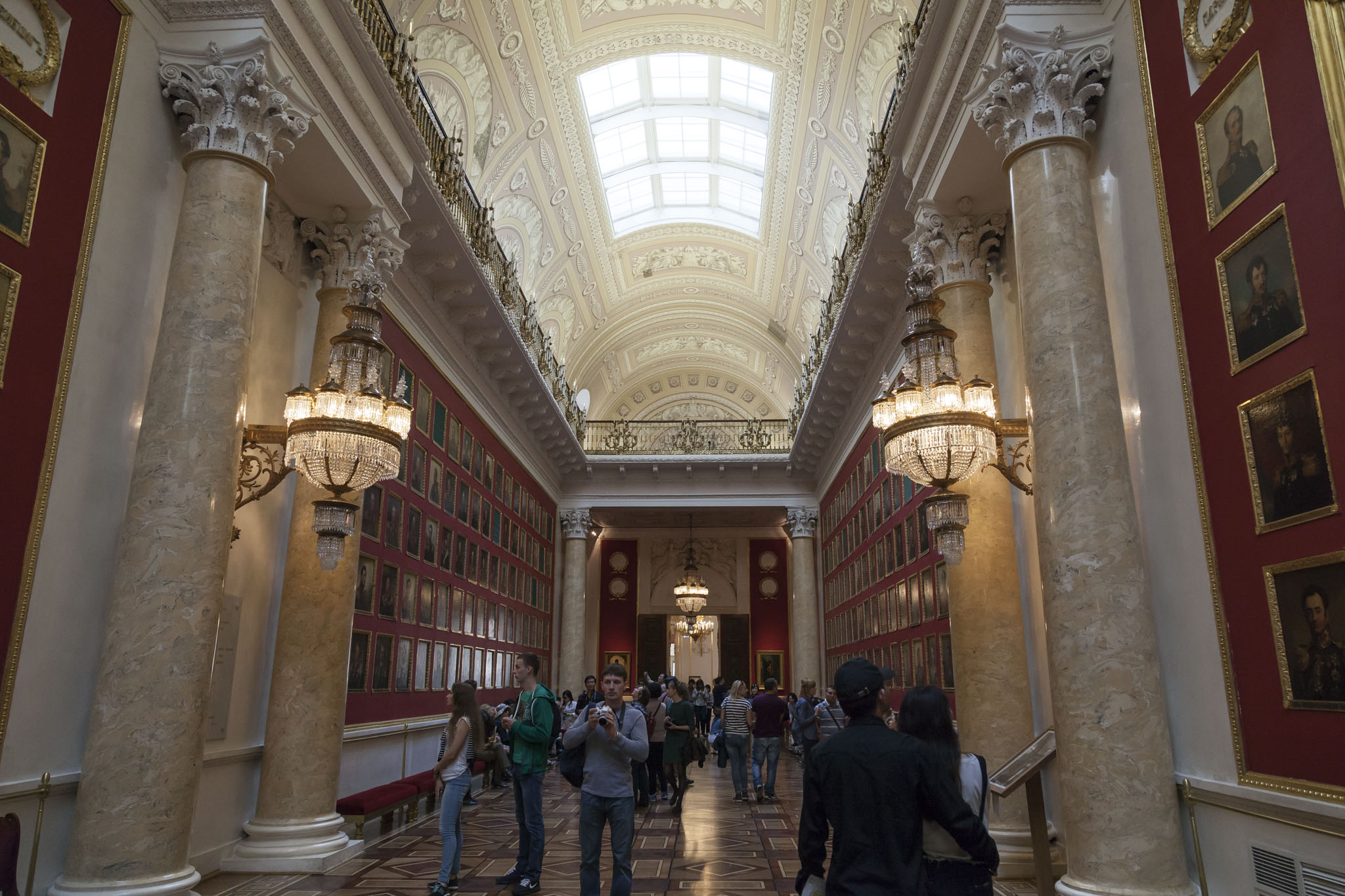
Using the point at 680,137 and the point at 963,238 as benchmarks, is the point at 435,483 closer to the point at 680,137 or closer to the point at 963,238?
the point at 963,238

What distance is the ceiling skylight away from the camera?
620 inches

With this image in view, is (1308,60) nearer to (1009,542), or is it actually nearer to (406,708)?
(1009,542)

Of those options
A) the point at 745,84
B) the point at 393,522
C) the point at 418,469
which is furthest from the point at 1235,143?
the point at 745,84

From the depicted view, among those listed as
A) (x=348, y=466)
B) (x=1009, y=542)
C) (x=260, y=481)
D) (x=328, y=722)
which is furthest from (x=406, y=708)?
(x=1009, y=542)

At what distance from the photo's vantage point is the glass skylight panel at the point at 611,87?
15.3m

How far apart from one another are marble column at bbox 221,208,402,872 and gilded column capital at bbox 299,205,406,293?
0.04 ft

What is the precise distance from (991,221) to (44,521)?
27.5 feet

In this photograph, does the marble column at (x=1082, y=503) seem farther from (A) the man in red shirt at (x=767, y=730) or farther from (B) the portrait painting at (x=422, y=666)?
(B) the portrait painting at (x=422, y=666)

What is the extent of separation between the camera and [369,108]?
836 cm

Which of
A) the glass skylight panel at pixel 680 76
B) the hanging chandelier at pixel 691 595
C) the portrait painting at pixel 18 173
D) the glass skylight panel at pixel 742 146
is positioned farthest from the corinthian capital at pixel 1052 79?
the hanging chandelier at pixel 691 595

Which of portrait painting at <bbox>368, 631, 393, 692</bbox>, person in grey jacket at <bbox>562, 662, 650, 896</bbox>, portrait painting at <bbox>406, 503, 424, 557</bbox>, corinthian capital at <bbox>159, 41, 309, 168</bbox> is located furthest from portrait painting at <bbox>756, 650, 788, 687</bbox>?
corinthian capital at <bbox>159, 41, 309, 168</bbox>

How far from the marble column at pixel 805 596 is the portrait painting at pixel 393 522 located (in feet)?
43.8

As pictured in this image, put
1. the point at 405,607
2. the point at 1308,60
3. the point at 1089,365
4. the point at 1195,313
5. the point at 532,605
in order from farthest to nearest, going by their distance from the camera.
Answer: the point at 532,605 → the point at 405,607 → the point at 1089,365 → the point at 1195,313 → the point at 1308,60

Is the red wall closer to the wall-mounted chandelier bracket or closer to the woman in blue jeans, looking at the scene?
the woman in blue jeans
